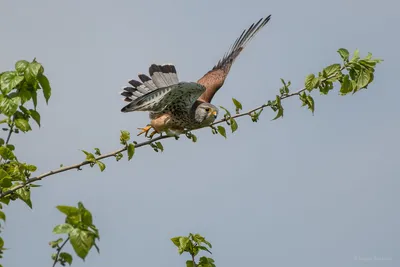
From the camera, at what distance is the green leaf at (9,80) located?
199 inches

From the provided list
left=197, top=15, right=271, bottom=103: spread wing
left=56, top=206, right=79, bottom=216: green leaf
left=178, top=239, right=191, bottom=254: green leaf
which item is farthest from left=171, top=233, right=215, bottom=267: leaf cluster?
left=197, top=15, right=271, bottom=103: spread wing

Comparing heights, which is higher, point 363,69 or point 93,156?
point 363,69

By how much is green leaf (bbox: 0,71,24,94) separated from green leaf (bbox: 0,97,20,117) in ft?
0.23

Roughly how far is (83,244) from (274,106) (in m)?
2.98

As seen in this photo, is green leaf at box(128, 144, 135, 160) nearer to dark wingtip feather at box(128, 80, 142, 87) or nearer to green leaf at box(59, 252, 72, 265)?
green leaf at box(59, 252, 72, 265)

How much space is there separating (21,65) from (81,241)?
1740 mm

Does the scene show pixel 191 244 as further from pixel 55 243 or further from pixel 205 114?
pixel 205 114

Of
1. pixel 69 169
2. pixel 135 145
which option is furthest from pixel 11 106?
pixel 135 145

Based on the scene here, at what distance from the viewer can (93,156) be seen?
5758 mm

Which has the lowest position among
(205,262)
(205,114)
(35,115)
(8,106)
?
(205,262)

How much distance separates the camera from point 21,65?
16.8ft

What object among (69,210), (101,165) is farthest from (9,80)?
(69,210)

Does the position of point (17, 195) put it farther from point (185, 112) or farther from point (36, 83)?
point (185, 112)

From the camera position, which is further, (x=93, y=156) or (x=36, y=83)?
(x=93, y=156)
